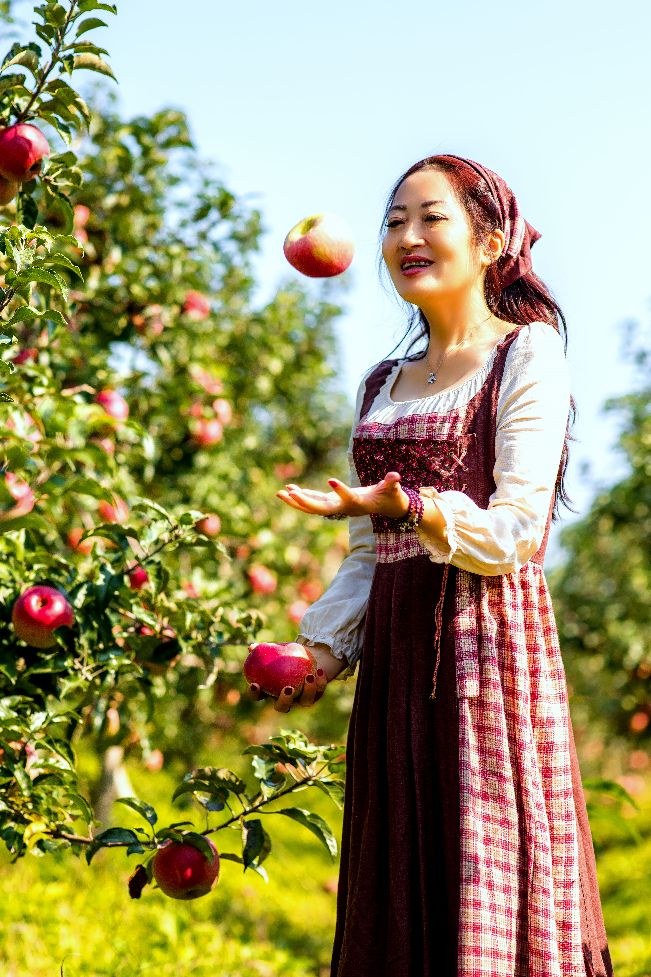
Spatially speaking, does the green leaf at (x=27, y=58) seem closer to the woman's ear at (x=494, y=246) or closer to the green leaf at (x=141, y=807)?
the woman's ear at (x=494, y=246)

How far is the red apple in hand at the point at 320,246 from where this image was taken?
173 cm

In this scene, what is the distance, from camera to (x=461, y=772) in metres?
1.39

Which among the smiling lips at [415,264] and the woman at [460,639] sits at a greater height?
the smiling lips at [415,264]

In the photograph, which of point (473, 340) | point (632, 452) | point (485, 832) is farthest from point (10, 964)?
point (632, 452)

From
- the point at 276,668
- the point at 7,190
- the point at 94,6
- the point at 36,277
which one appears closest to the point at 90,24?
the point at 94,6

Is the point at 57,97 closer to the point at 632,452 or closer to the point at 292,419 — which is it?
the point at 292,419

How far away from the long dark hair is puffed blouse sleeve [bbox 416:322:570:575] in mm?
115

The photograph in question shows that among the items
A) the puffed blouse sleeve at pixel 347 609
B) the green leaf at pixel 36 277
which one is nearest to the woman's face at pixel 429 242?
the puffed blouse sleeve at pixel 347 609

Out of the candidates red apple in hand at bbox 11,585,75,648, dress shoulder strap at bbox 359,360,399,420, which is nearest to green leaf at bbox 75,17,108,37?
dress shoulder strap at bbox 359,360,399,420

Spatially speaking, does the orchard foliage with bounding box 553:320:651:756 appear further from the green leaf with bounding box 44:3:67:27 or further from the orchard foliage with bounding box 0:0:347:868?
the green leaf with bounding box 44:3:67:27

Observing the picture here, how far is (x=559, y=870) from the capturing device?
55.5 inches

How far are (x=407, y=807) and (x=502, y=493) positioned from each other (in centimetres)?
42

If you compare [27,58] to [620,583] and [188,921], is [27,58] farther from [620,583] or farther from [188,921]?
[620,583]

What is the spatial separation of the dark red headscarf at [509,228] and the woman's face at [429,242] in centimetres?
6
